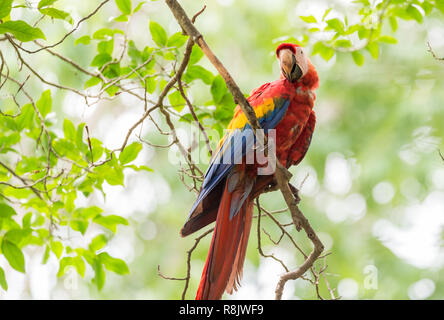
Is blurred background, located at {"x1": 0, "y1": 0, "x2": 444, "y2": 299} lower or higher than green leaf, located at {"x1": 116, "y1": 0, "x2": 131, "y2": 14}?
higher

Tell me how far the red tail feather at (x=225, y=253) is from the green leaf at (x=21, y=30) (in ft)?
3.15

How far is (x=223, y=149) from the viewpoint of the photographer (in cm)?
215

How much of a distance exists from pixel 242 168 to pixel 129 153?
504 millimetres

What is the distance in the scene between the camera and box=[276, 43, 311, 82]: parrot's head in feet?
7.57

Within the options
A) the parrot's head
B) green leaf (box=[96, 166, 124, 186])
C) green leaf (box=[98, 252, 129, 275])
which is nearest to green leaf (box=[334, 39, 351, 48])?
the parrot's head

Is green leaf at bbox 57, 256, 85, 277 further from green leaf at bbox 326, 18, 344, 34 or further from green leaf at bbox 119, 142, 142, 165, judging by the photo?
green leaf at bbox 326, 18, 344, 34

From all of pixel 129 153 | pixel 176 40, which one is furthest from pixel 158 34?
pixel 129 153

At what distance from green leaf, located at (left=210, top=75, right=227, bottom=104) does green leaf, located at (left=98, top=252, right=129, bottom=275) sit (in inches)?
31.2

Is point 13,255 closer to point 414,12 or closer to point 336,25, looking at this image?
point 336,25

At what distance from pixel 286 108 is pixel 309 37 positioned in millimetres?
332

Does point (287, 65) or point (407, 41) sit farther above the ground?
point (407, 41)

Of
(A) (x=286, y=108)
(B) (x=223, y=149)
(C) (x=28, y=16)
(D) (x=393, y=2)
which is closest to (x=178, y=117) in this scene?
(B) (x=223, y=149)

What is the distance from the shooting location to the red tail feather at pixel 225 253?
1.82 meters

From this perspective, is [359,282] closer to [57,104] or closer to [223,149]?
[223,149]
